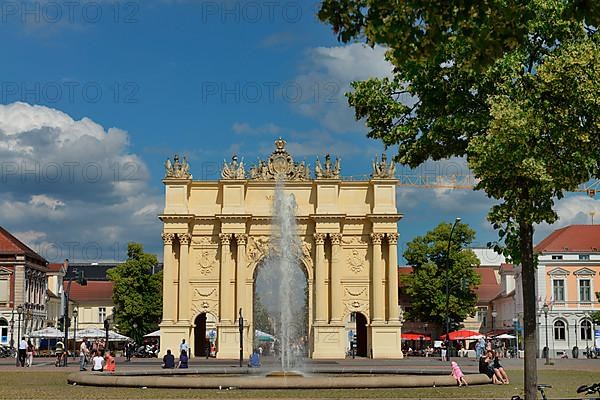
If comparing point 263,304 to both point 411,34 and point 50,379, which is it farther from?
point 411,34

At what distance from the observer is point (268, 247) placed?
63188 mm

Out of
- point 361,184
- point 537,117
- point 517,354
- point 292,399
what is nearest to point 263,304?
point 361,184

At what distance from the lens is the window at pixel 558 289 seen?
7825cm

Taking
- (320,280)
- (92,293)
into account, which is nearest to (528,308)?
(320,280)

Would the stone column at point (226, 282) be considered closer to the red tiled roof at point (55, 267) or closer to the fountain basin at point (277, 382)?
the fountain basin at point (277, 382)

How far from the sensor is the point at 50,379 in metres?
35.6

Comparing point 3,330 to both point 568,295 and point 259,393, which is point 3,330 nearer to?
point 568,295

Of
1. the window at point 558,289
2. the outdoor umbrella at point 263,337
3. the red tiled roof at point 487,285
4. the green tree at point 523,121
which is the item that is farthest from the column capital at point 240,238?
the red tiled roof at point 487,285

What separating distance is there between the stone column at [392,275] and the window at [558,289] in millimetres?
21979

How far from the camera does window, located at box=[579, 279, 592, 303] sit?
256ft

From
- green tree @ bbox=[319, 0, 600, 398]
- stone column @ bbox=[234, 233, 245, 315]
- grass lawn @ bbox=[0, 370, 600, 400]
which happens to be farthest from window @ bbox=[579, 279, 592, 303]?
green tree @ bbox=[319, 0, 600, 398]

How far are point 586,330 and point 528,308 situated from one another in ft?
198

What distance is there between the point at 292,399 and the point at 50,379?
51.3 feet

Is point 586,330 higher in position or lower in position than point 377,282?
lower
